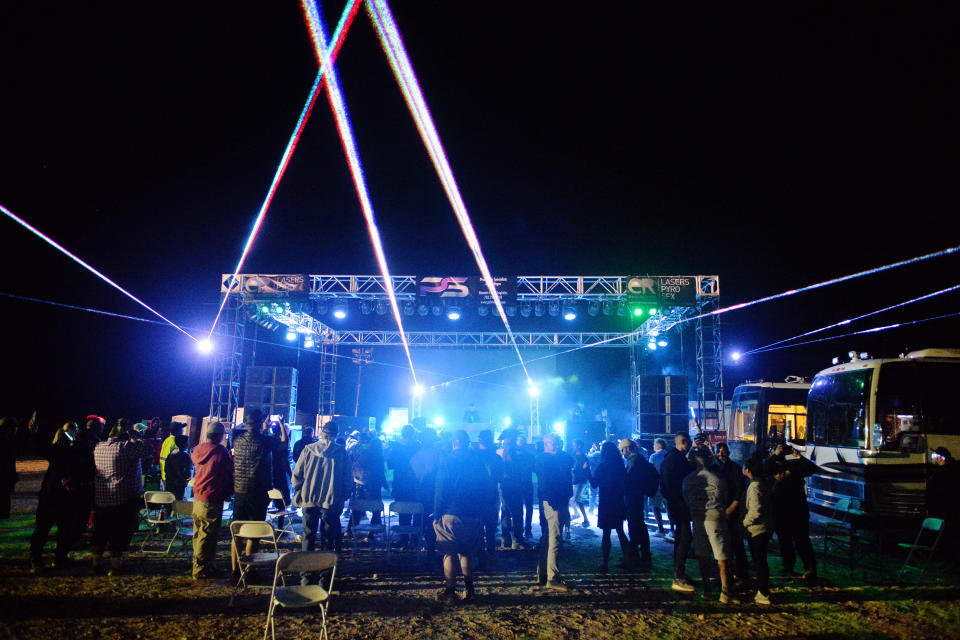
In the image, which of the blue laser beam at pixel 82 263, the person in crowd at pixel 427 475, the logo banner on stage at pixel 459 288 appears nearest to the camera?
the person in crowd at pixel 427 475

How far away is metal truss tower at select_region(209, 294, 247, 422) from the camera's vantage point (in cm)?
1422

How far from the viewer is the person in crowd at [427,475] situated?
667 cm

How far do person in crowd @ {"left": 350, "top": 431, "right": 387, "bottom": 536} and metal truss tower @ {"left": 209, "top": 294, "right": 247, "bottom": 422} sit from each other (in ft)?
25.8

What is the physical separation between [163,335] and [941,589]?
24.0m

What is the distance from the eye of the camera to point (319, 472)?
5.37 m

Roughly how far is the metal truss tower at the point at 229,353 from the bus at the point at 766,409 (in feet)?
47.1

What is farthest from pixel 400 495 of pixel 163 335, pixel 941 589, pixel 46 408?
pixel 46 408

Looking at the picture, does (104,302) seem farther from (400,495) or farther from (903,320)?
(903,320)

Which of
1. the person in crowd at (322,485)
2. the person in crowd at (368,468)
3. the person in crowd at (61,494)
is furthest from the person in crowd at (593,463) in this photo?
the person in crowd at (61,494)

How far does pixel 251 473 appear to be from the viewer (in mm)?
5547

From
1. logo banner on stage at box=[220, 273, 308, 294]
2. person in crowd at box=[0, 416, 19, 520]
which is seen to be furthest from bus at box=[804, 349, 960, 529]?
A: logo banner on stage at box=[220, 273, 308, 294]

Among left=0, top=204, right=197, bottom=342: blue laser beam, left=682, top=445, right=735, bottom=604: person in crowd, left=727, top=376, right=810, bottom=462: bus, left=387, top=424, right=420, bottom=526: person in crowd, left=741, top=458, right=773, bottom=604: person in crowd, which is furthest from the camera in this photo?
left=727, top=376, right=810, bottom=462: bus

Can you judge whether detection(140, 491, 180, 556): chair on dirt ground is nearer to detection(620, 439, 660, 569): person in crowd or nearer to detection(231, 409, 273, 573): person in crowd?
detection(231, 409, 273, 573): person in crowd

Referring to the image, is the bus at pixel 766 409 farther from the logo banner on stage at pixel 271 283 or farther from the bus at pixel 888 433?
the logo banner on stage at pixel 271 283
